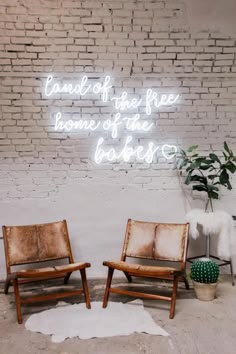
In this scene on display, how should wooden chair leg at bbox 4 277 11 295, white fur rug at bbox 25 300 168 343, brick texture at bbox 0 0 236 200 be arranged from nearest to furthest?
1. white fur rug at bbox 25 300 168 343
2. wooden chair leg at bbox 4 277 11 295
3. brick texture at bbox 0 0 236 200

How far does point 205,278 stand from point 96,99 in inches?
92.3

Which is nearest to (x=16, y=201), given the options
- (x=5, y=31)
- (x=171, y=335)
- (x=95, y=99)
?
(x=95, y=99)

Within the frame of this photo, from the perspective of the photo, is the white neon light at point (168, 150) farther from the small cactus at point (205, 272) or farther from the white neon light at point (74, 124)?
the small cactus at point (205, 272)

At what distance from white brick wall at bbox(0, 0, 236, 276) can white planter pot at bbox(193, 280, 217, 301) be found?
1.02m

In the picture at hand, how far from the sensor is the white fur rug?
10.6ft

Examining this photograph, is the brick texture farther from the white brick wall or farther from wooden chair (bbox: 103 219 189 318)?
wooden chair (bbox: 103 219 189 318)

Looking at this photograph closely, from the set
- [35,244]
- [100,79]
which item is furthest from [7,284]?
[100,79]

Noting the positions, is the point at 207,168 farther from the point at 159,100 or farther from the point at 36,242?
the point at 36,242

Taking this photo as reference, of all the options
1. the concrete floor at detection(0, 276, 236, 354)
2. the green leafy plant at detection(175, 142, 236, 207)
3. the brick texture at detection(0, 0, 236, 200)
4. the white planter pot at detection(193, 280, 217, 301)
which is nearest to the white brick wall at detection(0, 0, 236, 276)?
the brick texture at detection(0, 0, 236, 200)

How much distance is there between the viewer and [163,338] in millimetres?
3139

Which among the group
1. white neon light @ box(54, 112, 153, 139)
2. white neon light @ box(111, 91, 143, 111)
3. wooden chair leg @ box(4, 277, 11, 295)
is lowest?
wooden chair leg @ box(4, 277, 11, 295)

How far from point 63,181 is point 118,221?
2.67 ft

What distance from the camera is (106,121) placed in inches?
183

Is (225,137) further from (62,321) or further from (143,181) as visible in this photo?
(62,321)
